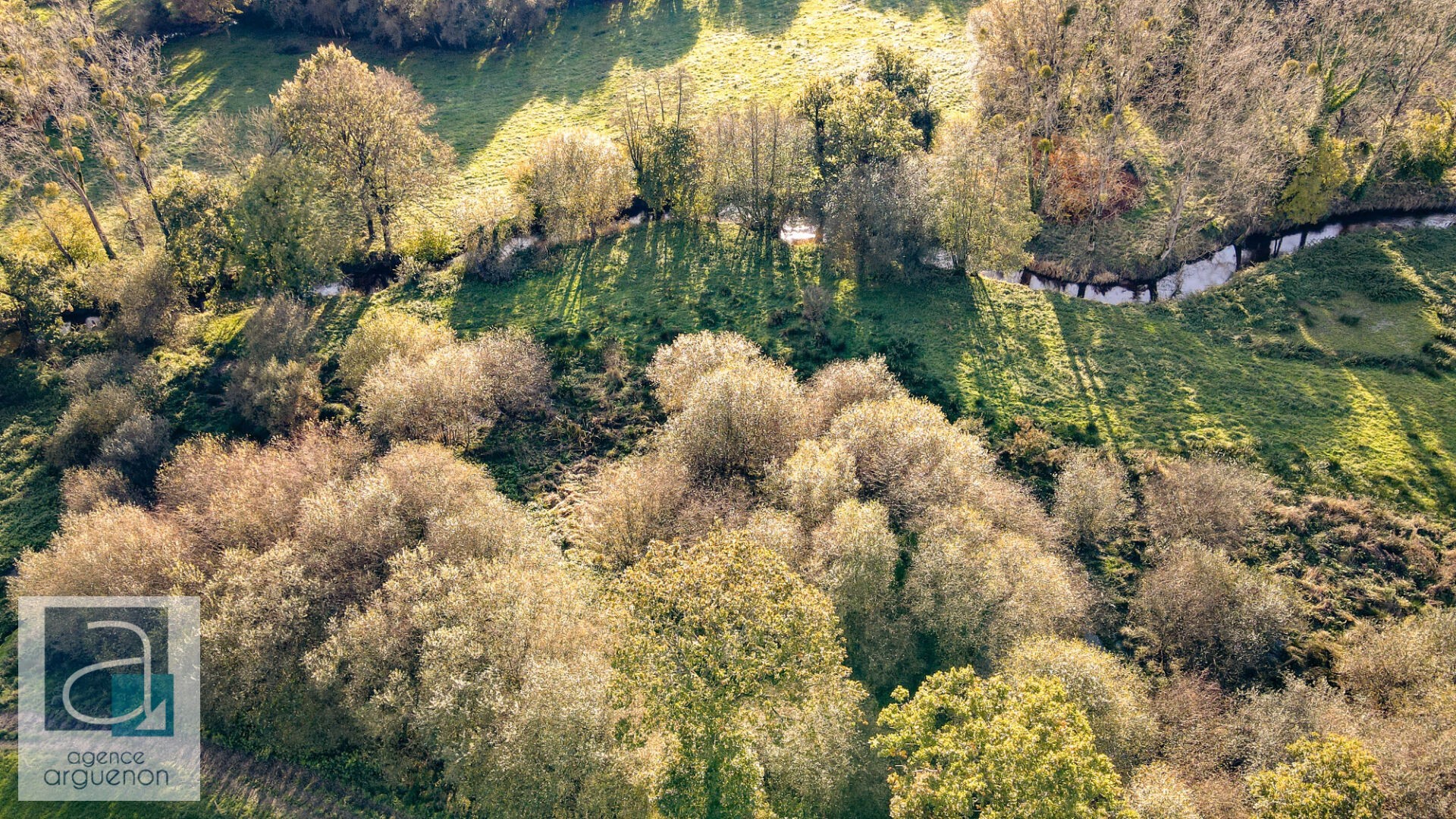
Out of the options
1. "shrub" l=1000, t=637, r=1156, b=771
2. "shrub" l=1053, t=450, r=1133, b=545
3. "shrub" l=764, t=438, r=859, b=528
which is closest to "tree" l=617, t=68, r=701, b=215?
"shrub" l=764, t=438, r=859, b=528

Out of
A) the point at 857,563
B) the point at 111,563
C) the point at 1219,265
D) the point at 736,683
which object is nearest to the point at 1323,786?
the point at 857,563


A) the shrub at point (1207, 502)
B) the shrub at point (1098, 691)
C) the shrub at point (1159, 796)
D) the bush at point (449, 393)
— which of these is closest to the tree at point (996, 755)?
the shrub at point (1159, 796)

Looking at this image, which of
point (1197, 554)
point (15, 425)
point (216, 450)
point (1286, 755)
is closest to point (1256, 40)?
point (1197, 554)

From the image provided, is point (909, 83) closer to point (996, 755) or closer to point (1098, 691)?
point (1098, 691)

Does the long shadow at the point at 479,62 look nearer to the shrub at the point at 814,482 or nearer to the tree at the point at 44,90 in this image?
the tree at the point at 44,90

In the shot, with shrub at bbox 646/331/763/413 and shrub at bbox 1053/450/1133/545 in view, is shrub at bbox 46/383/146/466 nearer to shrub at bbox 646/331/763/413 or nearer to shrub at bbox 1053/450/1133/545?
shrub at bbox 646/331/763/413

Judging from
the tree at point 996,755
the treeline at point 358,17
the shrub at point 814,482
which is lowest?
the tree at point 996,755
